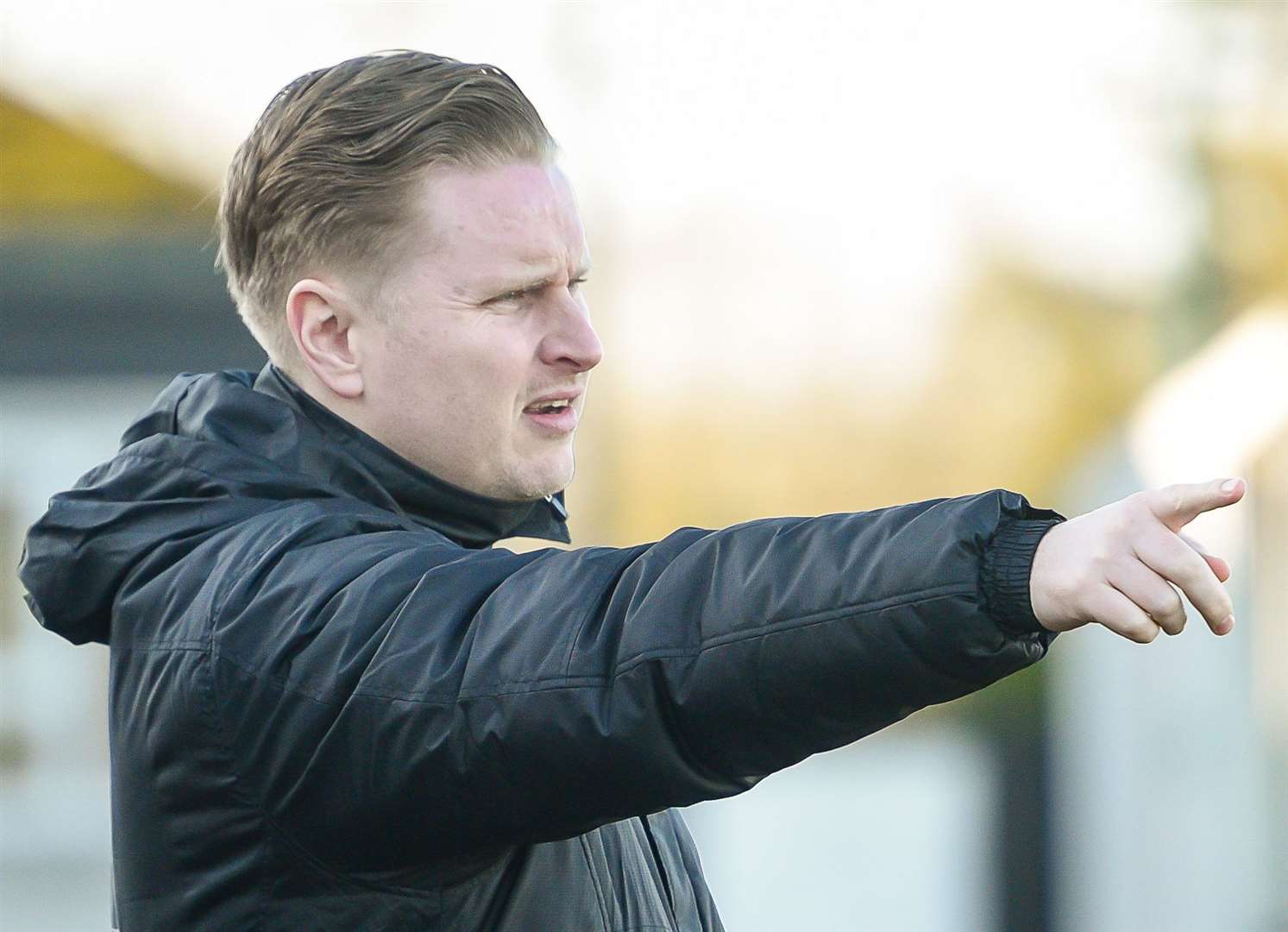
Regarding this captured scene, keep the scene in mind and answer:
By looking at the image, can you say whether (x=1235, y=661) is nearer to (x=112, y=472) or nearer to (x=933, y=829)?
(x=933, y=829)

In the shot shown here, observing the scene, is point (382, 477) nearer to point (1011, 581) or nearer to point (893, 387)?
point (1011, 581)

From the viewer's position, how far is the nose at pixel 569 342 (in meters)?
1.67

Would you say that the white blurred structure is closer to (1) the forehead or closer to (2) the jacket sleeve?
(1) the forehead

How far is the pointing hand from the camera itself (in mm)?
1032

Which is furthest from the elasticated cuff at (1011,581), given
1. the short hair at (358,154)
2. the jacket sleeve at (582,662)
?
the short hair at (358,154)

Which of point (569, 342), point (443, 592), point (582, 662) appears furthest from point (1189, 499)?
point (569, 342)

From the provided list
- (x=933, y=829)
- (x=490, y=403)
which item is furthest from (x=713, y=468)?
(x=490, y=403)

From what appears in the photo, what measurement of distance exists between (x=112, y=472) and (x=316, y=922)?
1.46 ft

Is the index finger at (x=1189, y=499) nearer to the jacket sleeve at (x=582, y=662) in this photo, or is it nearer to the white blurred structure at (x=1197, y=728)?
the jacket sleeve at (x=582, y=662)

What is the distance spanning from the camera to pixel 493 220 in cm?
164

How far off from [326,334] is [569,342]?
0.23 metres

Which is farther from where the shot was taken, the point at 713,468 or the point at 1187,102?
the point at 1187,102

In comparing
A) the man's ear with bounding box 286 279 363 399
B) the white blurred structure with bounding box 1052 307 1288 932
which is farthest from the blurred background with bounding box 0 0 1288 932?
the man's ear with bounding box 286 279 363 399

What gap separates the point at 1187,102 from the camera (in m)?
8.86
